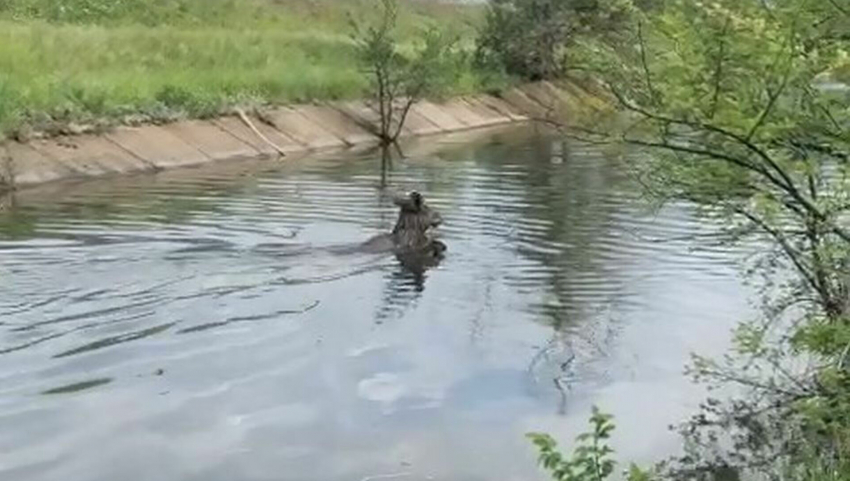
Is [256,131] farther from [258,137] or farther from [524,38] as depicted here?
[524,38]

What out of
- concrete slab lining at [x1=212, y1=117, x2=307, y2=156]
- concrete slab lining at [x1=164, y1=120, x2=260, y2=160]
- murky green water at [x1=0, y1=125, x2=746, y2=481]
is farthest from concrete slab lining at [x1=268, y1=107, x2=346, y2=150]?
murky green water at [x1=0, y1=125, x2=746, y2=481]

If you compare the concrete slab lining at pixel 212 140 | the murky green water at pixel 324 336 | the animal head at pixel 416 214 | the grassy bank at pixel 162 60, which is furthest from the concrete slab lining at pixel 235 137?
the murky green water at pixel 324 336

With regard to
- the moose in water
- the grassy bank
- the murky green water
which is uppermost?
the grassy bank

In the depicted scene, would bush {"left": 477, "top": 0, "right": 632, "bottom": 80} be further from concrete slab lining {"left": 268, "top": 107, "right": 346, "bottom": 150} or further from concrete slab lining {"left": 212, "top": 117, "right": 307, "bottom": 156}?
concrete slab lining {"left": 212, "top": 117, "right": 307, "bottom": 156}

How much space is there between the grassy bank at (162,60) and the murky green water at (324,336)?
4.74 m

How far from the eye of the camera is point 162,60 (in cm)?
3541

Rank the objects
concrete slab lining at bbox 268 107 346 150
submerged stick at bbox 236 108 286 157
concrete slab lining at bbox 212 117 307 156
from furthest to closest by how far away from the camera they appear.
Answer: concrete slab lining at bbox 268 107 346 150
submerged stick at bbox 236 108 286 157
concrete slab lining at bbox 212 117 307 156

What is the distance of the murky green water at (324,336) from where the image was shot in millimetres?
10477

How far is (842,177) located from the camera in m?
8.56

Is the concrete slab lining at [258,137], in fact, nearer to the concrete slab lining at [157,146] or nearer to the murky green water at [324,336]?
the concrete slab lining at [157,146]

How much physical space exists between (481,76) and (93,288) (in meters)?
31.0

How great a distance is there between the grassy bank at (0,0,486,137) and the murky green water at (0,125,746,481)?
4.74m

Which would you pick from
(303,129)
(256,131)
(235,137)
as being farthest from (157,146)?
(303,129)

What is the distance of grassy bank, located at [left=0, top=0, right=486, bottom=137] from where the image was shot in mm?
27359
